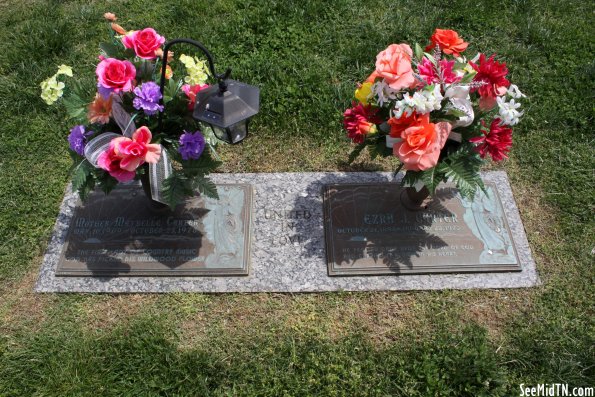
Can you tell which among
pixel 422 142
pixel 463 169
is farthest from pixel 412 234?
pixel 422 142

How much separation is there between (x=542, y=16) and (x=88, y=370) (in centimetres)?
527

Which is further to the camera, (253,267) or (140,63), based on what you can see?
(253,267)

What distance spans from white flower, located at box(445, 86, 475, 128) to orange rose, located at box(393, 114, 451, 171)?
0.12m

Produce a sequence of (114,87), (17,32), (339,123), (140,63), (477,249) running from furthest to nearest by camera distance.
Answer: (17,32) → (339,123) → (477,249) → (140,63) → (114,87)

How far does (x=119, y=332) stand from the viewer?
2990mm

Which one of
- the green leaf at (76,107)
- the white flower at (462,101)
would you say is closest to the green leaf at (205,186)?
the green leaf at (76,107)

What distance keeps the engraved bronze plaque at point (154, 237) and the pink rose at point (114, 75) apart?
3.70 ft

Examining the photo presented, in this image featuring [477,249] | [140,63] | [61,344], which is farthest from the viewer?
[477,249]

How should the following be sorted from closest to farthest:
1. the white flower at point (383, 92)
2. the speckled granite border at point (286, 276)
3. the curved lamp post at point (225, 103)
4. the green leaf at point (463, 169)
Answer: the curved lamp post at point (225, 103)
the white flower at point (383, 92)
the green leaf at point (463, 169)
the speckled granite border at point (286, 276)

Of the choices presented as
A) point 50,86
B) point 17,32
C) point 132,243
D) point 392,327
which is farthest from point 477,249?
point 17,32

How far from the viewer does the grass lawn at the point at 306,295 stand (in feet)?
9.34

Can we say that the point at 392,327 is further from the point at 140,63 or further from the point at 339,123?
the point at 140,63

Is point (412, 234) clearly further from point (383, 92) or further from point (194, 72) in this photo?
point (194, 72)

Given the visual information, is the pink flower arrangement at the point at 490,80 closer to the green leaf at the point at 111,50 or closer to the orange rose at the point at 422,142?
A: the orange rose at the point at 422,142
